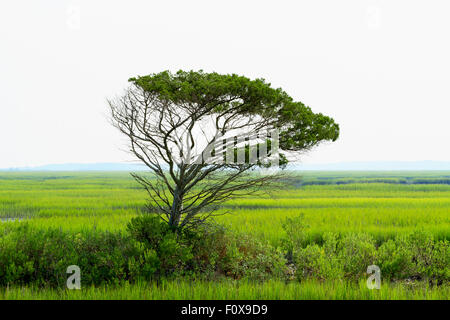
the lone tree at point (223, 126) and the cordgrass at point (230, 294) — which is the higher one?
the lone tree at point (223, 126)

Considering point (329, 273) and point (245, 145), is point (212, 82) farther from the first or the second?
point (329, 273)

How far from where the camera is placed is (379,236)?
13000mm

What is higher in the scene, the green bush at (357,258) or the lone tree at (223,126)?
the lone tree at (223,126)

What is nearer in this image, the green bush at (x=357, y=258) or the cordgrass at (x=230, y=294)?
the cordgrass at (x=230, y=294)

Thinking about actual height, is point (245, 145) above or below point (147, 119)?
below

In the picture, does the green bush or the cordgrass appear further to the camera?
the green bush

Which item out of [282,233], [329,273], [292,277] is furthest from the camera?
[282,233]

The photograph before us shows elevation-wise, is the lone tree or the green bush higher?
the lone tree

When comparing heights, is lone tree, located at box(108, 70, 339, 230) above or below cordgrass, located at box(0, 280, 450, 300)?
above

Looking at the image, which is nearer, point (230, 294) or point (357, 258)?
point (230, 294)

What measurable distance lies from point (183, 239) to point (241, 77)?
16.1 ft
